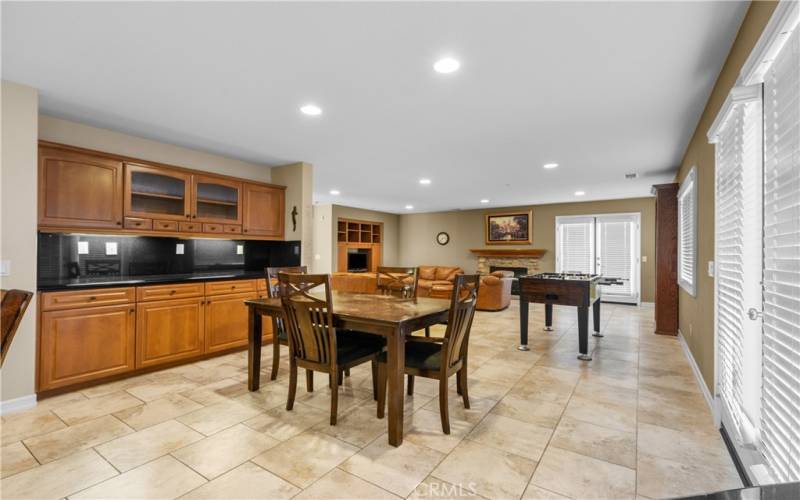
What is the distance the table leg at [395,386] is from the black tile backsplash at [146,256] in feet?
9.79

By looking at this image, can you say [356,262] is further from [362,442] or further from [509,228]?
[362,442]

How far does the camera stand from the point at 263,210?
4.79 meters

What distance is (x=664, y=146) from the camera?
4188mm

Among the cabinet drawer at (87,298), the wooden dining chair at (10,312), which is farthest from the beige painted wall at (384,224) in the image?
the wooden dining chair at (10,312)

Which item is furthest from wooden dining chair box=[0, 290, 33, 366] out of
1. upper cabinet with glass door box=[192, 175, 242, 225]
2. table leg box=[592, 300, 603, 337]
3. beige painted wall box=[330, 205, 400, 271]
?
beige painted wall box=[330, 205, 400, 271]

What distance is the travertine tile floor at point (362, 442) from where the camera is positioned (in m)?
1.85

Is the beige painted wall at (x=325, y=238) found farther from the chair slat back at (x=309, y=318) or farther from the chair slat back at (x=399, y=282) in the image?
the chair slat back at (x=309, y=318)

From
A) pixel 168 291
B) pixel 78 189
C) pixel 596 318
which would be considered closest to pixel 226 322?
pixel 168 291

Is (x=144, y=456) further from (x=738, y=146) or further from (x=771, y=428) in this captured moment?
(x=738, y=146)

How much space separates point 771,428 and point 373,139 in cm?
363

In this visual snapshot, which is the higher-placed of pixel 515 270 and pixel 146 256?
pixel 146 256

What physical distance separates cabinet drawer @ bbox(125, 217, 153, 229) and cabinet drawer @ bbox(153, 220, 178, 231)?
5cm

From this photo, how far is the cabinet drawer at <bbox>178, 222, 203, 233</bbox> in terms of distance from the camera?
159 inches

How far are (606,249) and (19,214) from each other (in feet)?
30.7
